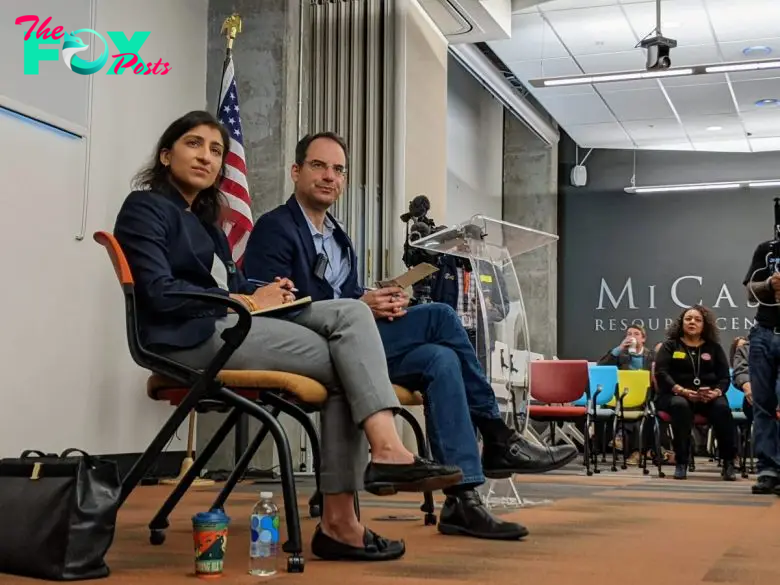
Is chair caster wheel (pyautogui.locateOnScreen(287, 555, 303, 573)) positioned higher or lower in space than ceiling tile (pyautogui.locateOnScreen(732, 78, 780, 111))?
lower

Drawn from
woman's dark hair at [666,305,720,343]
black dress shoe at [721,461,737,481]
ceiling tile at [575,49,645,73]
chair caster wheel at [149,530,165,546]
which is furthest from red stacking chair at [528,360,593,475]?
chair caster wheel at [149,530,165,546]

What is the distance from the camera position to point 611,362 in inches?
429

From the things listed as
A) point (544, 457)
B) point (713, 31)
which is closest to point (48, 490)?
point (544, 457)

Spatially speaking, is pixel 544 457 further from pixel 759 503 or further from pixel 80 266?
pixel 80 266

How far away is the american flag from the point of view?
519cm

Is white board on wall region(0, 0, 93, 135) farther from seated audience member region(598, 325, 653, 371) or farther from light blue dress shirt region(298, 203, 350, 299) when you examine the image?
seated audience member region(598, 325, 653, 371)

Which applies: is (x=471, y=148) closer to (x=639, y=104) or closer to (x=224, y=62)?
(x=639, y=104)

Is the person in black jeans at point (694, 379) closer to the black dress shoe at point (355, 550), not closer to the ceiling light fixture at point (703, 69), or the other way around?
the ceiling light fixture at point (703, 69)

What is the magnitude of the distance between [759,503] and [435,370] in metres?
2.51

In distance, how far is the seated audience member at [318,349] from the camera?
2.07 metres

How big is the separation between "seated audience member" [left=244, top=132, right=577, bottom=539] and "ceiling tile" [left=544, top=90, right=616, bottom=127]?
7.97m

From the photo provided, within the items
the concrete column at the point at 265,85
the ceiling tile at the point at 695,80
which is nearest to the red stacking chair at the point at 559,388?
the concrete column at the point at 265,85

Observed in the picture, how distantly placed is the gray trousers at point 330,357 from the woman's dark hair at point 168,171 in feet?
1.29

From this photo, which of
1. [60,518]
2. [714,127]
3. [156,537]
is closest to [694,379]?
[156,537]
